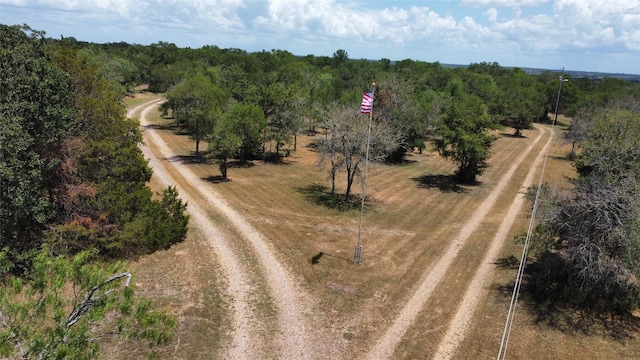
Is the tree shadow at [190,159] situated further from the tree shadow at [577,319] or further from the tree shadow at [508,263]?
the tree shadow at [577,319]

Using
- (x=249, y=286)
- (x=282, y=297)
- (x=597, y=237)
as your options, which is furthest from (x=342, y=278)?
(x=597, y=237)

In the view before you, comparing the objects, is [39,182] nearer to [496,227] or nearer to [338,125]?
[338,125]

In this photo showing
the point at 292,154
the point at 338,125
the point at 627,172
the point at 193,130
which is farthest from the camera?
the point at 292,154

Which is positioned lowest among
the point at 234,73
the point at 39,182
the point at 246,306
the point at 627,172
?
the point at 246,306

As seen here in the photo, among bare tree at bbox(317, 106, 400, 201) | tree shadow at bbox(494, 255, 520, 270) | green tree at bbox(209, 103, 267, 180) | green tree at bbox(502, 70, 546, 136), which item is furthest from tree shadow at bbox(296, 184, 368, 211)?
green tree at bbox(502, 70, 546, 136)

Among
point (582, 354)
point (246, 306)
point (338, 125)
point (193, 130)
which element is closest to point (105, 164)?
point (246, 306)

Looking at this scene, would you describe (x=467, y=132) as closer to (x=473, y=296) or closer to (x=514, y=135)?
(x=473, y=296)

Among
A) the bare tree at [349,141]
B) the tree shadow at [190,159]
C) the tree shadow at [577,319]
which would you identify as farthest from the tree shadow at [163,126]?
the tree shadow at [577,319]
